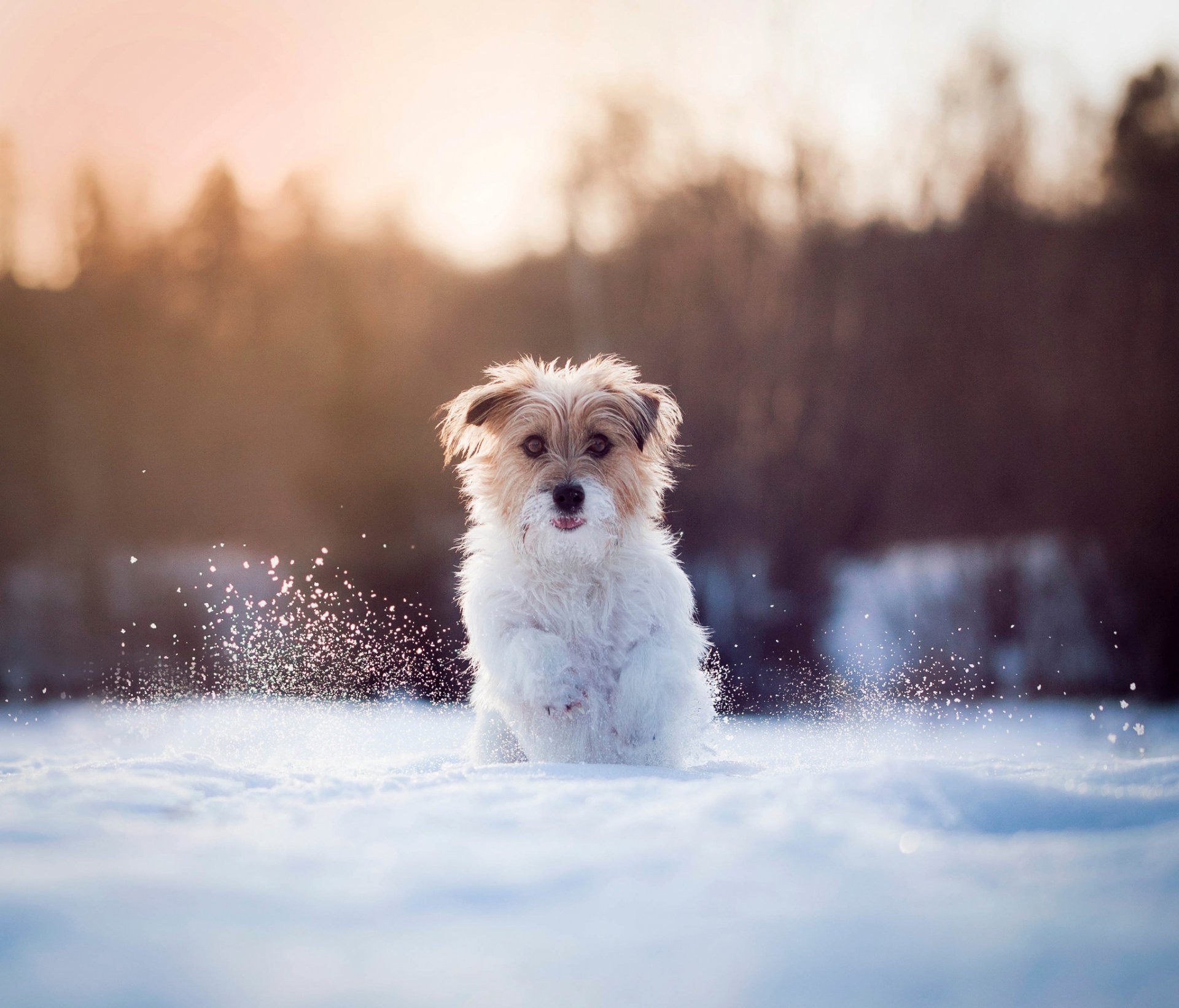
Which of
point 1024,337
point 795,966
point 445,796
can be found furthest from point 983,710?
point 795,966

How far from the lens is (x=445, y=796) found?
2.50 metres

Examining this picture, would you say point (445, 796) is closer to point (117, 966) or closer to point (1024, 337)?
point (117, 966)

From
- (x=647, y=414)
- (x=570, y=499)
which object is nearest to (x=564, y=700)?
(x=570, y=499)

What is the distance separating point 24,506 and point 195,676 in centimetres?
464

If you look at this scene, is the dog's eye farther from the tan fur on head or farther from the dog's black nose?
the dog's black nose

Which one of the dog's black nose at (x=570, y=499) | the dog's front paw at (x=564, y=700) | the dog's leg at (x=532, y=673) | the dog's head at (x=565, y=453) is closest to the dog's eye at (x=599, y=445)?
the dog's head at (x=565, y=453)

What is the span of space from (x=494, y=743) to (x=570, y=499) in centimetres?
116

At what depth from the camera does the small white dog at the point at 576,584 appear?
3566mm

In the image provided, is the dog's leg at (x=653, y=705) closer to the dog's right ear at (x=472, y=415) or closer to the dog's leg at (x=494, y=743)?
the dog's leg at (x=494, y=743)

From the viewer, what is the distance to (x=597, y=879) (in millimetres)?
1810

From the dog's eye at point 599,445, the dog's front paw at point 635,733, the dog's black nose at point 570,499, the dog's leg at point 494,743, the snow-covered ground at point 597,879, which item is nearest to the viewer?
the snow-covered ground at point 597,879

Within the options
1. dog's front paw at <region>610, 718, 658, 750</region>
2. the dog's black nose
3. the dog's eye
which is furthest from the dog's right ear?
dog's front paw at <region>610, 718, 658, 750</region>

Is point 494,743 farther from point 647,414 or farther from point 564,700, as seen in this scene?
point 647,414

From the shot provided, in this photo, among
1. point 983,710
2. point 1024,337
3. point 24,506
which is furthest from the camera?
point 24,506
